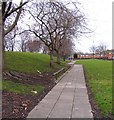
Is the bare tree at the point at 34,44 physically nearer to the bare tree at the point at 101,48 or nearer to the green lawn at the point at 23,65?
the green lawn at the point at 23,65

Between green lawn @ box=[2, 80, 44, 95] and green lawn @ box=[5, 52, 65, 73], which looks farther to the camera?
green lawn @ box=[5, 52, 65, 73]

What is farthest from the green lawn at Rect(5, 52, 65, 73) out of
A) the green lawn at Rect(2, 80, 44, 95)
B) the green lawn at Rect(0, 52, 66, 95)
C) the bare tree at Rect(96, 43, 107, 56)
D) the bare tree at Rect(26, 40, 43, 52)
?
the bare tree at Rect(96, 43, 107, 56)

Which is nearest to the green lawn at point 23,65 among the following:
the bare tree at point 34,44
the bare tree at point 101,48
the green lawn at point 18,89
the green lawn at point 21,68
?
the green lawn at point 21,68

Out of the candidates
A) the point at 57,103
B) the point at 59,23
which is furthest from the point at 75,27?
the point at 57,103

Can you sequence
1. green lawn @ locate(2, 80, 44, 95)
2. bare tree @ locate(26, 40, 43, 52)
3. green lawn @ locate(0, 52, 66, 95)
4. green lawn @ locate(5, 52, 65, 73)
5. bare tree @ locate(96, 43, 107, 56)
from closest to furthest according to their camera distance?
green lawn @ locate(2, 80, 44, 95) < green lawn @ locate(0, 52, 66, 95) < green lawn @ locate(5, 52, 65, 73) < bare tree @ locate(26, 40, 43, 52) < bare tree @ locate(96, 43, 107, 56)

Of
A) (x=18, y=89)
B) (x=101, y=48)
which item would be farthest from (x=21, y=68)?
(x=101, y=48)

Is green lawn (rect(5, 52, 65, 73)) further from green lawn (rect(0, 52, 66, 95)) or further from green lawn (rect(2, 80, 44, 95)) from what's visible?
green lawn (rect(2, 80, 44, 95))

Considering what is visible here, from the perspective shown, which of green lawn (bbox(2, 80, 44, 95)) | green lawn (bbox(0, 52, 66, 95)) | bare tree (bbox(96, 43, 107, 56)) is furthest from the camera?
bare tree (bbox(96, 43, 107, 56))

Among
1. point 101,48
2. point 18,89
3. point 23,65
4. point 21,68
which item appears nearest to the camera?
point 18,89

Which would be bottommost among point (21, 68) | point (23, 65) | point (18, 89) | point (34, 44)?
point (18, 89)

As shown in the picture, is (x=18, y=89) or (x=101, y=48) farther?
(x=101, y=48)

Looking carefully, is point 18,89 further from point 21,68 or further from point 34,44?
point 34,44

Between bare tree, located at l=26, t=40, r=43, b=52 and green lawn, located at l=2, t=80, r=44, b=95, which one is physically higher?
bare tree, located at l=26, t=40, r=43, b=52

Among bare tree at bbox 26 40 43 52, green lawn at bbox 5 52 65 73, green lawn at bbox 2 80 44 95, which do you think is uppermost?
bare tree at bbox 26 40 43 52
